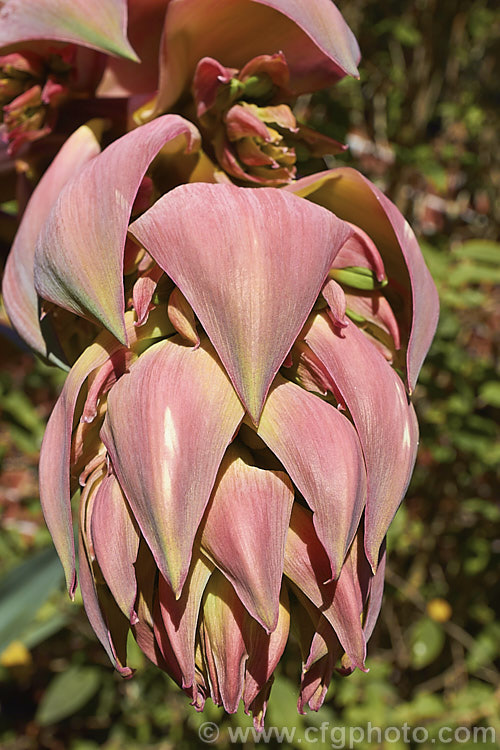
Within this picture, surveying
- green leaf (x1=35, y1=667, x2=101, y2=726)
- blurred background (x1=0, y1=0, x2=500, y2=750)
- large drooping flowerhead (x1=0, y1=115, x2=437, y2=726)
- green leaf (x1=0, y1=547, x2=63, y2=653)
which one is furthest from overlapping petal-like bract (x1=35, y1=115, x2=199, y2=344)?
green leaf (x1=35, y1=667, x2=101, y2=726)

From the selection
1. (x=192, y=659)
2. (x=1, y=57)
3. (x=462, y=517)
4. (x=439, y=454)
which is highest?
(x=1, y=57)

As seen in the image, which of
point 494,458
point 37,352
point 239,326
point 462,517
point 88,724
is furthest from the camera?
point 462,517

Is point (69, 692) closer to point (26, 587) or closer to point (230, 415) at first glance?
Result: point (26, 587)

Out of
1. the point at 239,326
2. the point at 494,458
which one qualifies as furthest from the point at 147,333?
the point at 494,458

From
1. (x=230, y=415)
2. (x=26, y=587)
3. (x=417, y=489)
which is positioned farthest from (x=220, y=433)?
(x=417, y=489)

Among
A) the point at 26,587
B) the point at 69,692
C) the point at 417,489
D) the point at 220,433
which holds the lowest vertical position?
the point at 417,489

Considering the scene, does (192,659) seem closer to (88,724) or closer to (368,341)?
(368,341)
